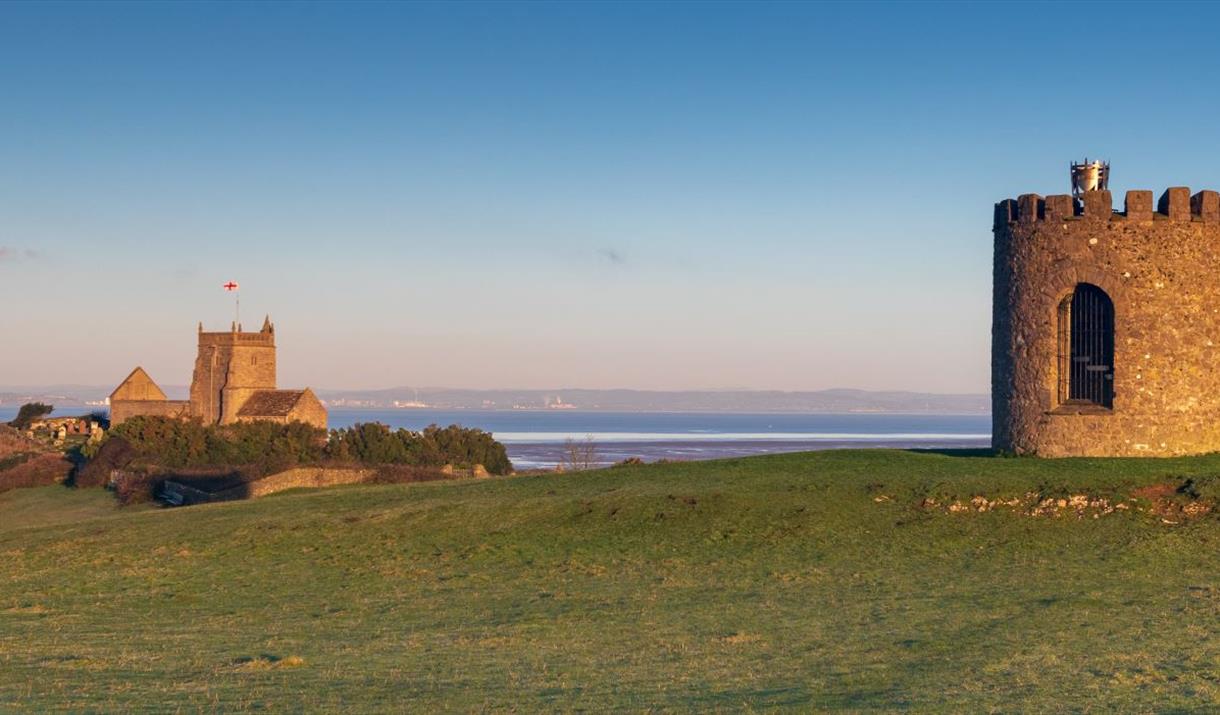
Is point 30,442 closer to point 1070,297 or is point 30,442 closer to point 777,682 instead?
point 1070,297

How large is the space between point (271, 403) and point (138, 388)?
1713cm

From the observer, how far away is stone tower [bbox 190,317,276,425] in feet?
324

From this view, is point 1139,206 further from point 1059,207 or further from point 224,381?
point 224,381

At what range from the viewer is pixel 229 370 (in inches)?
3898

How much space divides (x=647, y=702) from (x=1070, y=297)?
71.5 ft

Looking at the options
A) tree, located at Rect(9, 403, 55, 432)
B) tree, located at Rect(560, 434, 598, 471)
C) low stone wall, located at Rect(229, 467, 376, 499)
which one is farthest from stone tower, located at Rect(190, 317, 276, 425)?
low stone wall, located at Rect(229, 467, 376, 499)

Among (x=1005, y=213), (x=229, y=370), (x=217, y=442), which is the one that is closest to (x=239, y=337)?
(x=229, y=370)

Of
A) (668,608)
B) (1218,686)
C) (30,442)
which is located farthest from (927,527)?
(30,442)

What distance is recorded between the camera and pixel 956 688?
516 inches

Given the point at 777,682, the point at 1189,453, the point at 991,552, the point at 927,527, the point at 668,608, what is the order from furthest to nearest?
the point at 1189,453, the point at 927,527, the point at 991,552, the point at 668,608, the point at 777,682

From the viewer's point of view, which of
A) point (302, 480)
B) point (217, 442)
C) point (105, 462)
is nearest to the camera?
point (302, 480)

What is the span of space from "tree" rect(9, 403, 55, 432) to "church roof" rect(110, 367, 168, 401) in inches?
307

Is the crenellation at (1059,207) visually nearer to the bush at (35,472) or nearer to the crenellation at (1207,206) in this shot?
the crenellation at (1207,206)

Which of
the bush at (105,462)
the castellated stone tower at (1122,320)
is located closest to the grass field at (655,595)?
the castellated stone tower at (1122,320)
